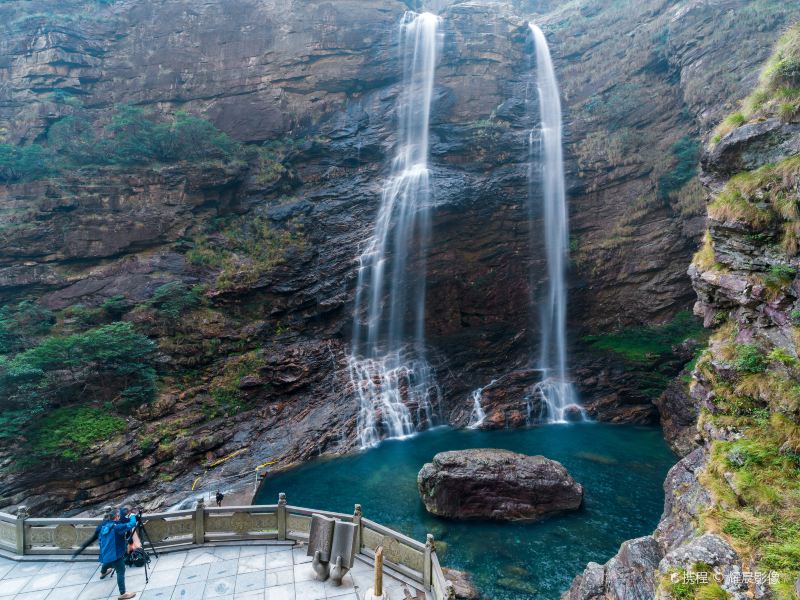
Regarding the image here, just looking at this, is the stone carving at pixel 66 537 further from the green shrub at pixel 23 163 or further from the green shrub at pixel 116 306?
the green shrub at pixel 23 163

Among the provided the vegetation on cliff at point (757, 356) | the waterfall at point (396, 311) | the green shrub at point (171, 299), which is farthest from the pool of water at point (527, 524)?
the green shrub at point (171, 299)

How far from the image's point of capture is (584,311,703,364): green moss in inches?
943

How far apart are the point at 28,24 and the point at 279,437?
35.0 meters

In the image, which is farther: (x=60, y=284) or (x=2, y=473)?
(x=60, y=284)

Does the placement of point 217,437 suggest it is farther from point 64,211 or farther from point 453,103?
point 453,103

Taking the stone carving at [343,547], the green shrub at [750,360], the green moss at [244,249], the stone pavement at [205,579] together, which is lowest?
the stone pavement at [205,579]

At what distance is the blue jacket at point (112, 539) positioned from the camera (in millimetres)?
7289

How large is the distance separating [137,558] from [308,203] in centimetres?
2412

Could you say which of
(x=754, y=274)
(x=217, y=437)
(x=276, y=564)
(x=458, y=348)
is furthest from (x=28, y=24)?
(x=754, y=274)

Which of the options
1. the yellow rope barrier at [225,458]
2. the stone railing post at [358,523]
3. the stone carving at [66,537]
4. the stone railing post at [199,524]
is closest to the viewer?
the stone railing post at [358,523]

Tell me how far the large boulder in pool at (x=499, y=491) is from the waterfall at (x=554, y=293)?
34.0ft

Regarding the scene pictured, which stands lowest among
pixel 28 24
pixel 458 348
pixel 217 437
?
pixel 217 437

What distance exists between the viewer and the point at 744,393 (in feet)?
Answer: 27.6

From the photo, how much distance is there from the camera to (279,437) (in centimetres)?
2045
